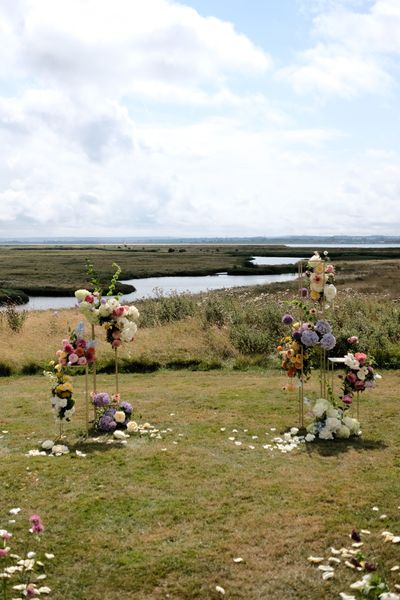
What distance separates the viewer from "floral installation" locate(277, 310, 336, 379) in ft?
33.1

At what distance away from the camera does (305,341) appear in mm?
10117

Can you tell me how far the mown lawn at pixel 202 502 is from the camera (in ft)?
18.5

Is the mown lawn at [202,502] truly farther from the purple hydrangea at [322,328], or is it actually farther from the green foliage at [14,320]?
the green foliage at [14,320]

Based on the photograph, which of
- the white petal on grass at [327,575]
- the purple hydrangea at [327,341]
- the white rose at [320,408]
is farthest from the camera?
the purple hydrangea at [327,341]

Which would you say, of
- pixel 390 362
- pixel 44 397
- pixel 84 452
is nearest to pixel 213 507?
pixel 84 452

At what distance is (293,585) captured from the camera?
5.50 metres

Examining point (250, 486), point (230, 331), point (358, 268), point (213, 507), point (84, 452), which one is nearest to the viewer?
point (213, 507)

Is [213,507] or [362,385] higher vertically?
[362,385]

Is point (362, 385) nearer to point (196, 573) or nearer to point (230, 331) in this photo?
point (196, 573)

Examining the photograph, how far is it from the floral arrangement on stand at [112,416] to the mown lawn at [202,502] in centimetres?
43

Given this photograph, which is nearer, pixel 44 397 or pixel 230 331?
pixel 44 397

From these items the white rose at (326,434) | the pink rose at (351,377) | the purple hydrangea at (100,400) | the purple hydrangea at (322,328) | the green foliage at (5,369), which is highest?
the purple hydrangea at (322,328)

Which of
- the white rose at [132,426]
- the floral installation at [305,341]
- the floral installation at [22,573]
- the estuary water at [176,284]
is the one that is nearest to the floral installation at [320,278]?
the floral installation at [305,341]

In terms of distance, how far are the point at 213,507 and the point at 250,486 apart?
2.71ft
